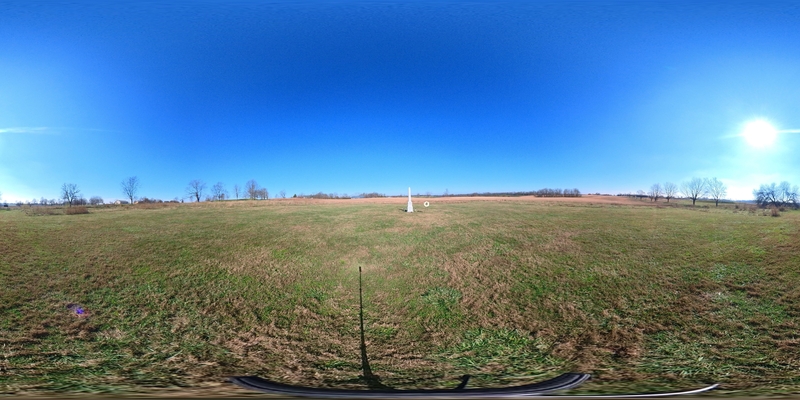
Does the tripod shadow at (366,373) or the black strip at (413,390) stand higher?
the black strip at (413,390)

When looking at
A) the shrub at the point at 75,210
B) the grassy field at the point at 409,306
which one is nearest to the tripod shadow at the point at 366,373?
the grassy field at the point at 409,306

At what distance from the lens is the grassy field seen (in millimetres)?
3135

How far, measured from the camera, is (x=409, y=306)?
5.12m

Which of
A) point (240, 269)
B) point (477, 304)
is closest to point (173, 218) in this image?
point (240, 269)

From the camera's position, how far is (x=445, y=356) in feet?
11.8

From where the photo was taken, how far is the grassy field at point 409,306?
313cm

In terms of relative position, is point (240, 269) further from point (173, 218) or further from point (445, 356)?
point (173, 218)

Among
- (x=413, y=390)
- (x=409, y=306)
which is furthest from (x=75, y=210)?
(x=413, y=390)

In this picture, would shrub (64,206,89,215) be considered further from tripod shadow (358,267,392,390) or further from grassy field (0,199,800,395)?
tripod shadow (358,267,392,390)

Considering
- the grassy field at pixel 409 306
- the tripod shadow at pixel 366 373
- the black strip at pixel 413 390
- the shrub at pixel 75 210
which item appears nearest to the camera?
the black strip at pixel 413 390

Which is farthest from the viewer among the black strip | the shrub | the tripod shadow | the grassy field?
the shrub

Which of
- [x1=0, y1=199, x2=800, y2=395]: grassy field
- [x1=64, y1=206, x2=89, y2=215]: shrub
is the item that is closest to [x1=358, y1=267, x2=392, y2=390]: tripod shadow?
[x1=0, y1=199, x2=800, y2=395]: grassy field

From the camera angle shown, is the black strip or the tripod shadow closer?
the black strip

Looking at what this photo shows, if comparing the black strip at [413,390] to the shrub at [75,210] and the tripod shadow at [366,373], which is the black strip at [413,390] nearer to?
the tripod shadow at [366,373]
